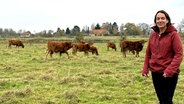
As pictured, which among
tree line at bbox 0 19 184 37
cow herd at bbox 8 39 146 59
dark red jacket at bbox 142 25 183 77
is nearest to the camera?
dark red jacket at bbox 142 25 183 77

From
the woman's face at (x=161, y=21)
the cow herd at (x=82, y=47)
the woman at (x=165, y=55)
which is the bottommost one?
the cow herd at (x=82, y=47)

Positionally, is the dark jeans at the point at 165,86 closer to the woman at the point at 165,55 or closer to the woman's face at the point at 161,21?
the woman at the point at 165,55

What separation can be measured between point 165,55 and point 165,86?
57 cm

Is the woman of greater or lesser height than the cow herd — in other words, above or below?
above

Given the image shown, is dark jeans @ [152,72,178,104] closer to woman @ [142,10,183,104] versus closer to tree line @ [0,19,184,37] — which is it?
woman @ [142,10,183,104]

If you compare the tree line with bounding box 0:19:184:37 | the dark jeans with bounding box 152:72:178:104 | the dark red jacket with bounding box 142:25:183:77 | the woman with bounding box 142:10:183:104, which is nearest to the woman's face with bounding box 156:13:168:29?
the woman with bounding box 142:10:183:104

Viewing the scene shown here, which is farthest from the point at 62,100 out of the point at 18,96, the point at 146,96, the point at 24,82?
the point at 24,82

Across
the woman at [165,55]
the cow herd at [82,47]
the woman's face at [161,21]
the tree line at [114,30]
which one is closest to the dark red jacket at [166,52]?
the woman at [165,55]

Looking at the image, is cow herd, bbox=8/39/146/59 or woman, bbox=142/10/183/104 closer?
woman, bbox=142/10/183/104

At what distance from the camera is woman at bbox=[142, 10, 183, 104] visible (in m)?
5.81

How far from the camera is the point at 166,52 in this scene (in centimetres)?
595

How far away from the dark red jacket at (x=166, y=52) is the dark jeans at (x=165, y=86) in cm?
13

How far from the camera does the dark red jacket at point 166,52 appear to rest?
18.9 feet

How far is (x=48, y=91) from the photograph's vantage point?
1035cm
